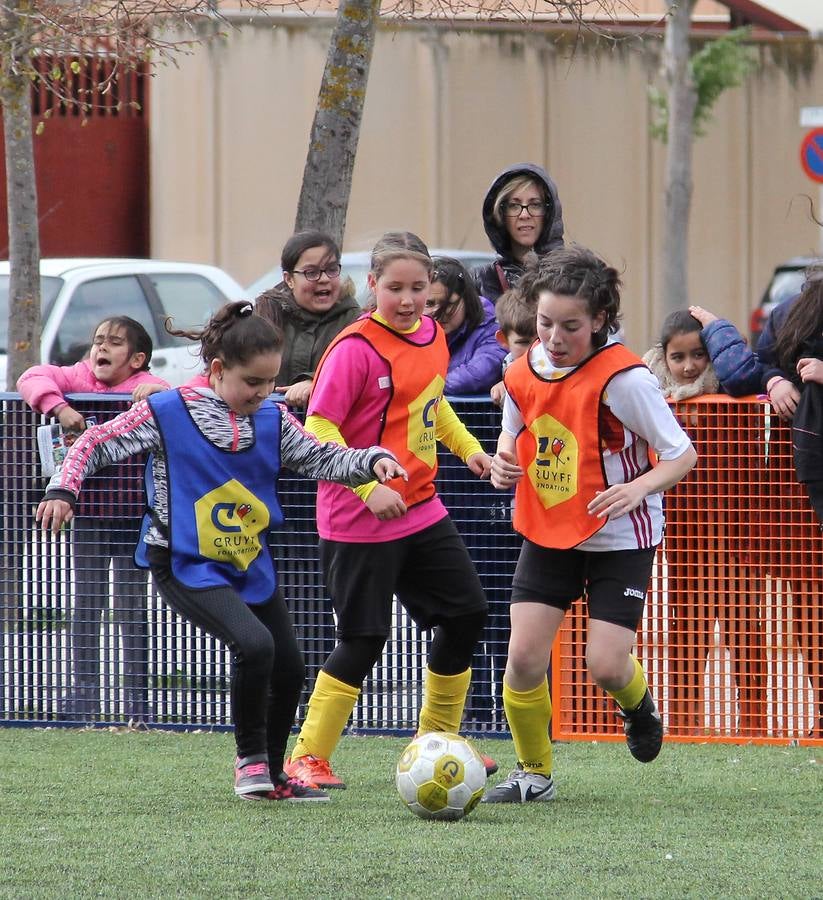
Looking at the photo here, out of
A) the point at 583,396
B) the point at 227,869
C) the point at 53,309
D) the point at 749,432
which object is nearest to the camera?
the point at 227,869

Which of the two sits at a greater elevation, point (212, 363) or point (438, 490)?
point (212, 363)

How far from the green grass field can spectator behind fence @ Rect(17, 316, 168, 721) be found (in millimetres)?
405

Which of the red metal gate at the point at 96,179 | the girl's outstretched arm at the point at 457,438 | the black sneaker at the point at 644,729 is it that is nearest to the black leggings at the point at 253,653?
the girl's outstretched arm at the point at 457,438

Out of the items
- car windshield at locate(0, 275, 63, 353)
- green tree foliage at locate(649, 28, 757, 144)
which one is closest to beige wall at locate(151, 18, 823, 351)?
green tree foliage at locate(649, 28, 757, 144)

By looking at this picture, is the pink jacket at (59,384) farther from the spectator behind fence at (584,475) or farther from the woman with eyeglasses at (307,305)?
the spectator behind fence at (584,475)

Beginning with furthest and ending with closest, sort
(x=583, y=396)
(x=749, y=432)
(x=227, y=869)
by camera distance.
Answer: (x=749, y=432)
(x=583, y=396)
(x=227, y=869)

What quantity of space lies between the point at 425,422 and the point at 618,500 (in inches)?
33.7

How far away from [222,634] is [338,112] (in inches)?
142

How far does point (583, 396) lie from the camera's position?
16.8 ft

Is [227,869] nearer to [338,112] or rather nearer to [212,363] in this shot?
[212,363]

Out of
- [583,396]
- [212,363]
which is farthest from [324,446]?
[583,396]

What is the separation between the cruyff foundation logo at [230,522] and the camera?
5176 millimetres

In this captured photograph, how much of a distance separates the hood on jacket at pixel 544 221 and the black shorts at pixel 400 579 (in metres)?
1.60

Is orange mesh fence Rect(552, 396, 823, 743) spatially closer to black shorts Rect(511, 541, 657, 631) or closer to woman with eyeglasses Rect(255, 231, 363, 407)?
black shorts Rect(511, 541, 657, 631)
